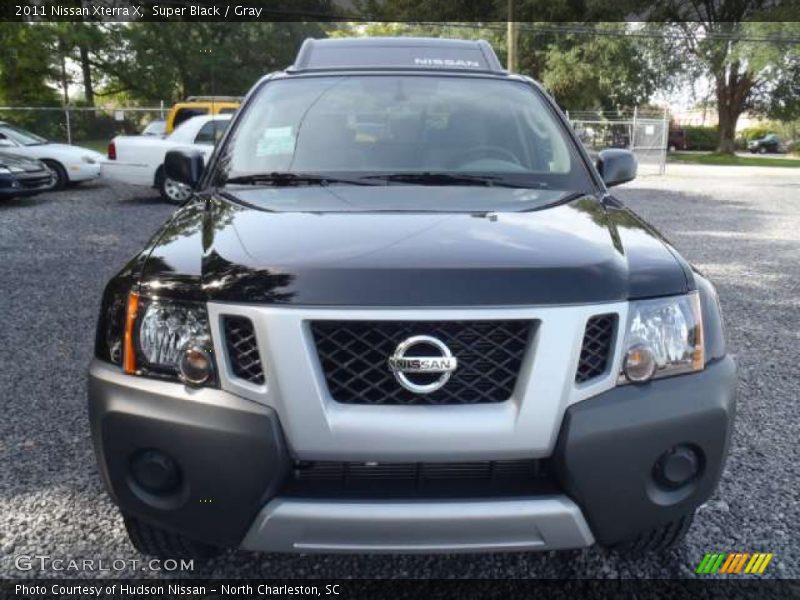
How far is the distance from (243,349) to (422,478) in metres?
0.59

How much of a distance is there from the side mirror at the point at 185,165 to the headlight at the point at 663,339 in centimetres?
233

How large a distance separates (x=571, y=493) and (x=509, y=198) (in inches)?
46.6

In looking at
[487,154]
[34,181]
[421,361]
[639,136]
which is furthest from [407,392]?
[639,136]

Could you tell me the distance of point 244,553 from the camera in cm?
253

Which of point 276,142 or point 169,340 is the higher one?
point 276,142

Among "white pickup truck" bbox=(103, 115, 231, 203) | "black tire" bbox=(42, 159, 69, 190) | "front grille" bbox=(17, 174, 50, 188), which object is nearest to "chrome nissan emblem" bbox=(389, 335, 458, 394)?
"white pickup truck" bbox=(103, 115, 231, 203)

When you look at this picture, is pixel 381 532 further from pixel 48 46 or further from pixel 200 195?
pixel 48 46

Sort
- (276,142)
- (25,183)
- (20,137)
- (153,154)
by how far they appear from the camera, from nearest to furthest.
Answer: (276,142) → (25,183) → (153,154) → (20,137)

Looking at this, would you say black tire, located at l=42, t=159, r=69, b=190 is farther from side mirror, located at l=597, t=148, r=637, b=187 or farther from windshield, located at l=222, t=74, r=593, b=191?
side mirror, located at l=597, t=148, r=637, b=187

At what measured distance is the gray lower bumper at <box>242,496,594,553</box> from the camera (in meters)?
1.81

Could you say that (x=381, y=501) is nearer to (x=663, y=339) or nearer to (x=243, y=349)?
(x=243, y=349)

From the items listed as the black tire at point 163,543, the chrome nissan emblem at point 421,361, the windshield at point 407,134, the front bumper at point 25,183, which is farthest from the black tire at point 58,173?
the chrome nissan emblem at point 421,361

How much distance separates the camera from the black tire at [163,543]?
218 centimetres

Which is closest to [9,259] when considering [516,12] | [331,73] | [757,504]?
[331,73]
